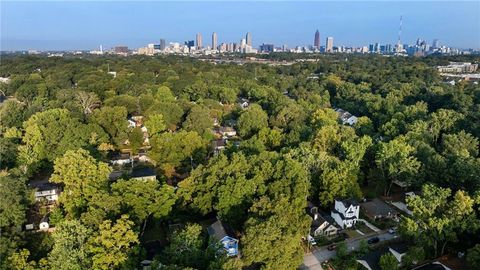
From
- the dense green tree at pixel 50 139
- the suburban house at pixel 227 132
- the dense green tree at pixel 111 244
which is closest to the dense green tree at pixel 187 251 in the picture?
the dense green tree at pixel 111 244

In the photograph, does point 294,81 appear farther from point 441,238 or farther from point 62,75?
point 441,238

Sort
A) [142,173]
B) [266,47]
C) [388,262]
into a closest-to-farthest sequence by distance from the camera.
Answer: [388,262] → [142,173] → [266,47]

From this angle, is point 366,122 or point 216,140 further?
point 366,122

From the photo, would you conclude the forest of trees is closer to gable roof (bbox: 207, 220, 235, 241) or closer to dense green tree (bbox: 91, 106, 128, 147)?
dense green tree (bbox: 91, 106, 128, 147)

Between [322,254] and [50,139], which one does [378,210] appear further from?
[50,139]

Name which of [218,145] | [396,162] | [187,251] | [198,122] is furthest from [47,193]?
[396,162]

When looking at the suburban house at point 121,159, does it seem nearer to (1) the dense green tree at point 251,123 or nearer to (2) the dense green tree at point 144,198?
(2) the dense green tree at point 144,198

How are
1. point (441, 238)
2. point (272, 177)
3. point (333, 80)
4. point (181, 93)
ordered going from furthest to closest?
point (333, 80) → point (181, 93) → point (272, 177) → point (441, 238)

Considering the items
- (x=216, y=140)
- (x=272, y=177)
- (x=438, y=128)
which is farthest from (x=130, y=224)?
(x=438, y=128)
